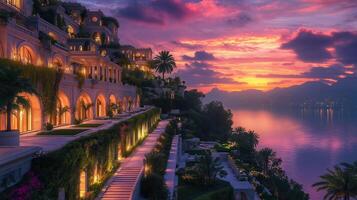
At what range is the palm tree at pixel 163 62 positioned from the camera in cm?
11362

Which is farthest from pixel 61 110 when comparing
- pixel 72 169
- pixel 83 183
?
pixel 72 169

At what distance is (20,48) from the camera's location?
32719 mm

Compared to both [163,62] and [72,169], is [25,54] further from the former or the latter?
[163,62]

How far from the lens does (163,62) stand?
11375cm

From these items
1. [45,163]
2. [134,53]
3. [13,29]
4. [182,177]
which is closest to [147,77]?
[134,53]

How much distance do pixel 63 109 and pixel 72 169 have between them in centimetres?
1860

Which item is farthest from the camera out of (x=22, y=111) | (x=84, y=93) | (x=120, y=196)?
(x=84, y=93)

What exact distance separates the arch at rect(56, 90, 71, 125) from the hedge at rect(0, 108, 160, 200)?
7650mm

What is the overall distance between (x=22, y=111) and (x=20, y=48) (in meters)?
6.95

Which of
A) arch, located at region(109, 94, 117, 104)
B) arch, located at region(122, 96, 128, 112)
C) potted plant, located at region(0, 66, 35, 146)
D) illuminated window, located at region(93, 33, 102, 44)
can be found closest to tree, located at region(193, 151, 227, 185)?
potted plant, located at region(0, 66, 35, 146)

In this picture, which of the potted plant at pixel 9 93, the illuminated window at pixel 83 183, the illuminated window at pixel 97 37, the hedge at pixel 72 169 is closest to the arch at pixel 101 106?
the hedge at pixel 72 169

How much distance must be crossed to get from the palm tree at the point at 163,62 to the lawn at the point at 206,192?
77.3 m

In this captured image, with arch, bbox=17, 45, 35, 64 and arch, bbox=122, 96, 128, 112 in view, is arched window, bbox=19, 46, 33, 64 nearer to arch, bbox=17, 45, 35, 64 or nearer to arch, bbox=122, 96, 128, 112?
arch, bbox=17, 45, 35, 64

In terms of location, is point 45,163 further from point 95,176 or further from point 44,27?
point 44,27
